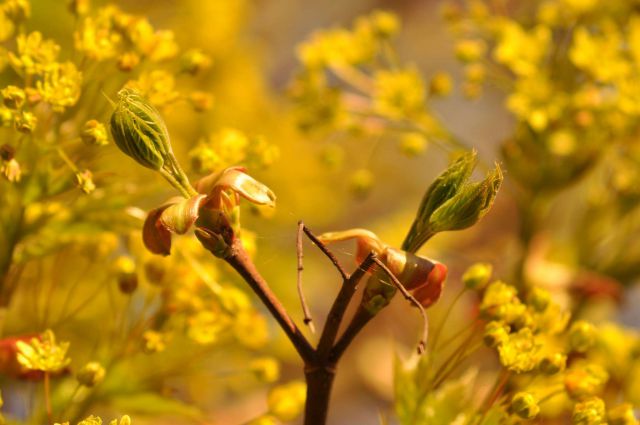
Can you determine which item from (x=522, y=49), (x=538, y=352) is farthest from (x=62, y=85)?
(x=522, y=49)

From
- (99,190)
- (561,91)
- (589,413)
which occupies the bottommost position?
(589,413)

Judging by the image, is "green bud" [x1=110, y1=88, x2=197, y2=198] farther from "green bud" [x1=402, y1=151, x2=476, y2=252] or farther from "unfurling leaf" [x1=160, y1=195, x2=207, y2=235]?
"green bud" [x1=402, y1=151, x2=476, y2=252]

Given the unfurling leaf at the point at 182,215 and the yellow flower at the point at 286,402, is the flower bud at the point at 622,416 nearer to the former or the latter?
the yellow flower at the point at 286,402

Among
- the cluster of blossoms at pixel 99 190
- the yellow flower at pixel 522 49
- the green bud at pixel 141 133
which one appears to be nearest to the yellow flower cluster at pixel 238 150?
the cluster of blossoms at pixel 99 190

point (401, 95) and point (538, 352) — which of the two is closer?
point (538, 352)

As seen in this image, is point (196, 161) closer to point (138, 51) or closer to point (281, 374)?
point (138, 51)

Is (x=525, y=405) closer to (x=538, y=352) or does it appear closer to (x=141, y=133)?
(x=538, y=352)
